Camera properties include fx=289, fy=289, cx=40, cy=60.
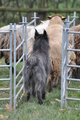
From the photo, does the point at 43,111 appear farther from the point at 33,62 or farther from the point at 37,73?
the point at 33,62

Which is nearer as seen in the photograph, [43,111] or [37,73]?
[43,111]

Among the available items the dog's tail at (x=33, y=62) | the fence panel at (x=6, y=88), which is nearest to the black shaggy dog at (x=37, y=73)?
the dog's tail at (x=33, y=62)

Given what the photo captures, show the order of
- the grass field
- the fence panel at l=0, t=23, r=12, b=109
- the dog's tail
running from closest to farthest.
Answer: the grass field, the fence panel at l=0, t=23, r=12, b=109, the dog's tail

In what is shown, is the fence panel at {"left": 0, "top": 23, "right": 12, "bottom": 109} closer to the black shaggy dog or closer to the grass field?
the grass field

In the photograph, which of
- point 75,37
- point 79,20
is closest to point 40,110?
point 75,37

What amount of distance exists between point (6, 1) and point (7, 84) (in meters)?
9.05

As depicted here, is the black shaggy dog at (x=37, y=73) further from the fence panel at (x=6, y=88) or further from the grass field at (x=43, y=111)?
the fence panel at (x=6, y=88)

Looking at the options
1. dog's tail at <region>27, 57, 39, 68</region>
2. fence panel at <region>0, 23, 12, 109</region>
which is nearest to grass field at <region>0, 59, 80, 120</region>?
fence panel at <region>0, 23, 12, 109</region>

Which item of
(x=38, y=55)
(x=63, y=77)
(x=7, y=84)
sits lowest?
(x=7, y=84)

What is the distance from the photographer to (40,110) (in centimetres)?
503

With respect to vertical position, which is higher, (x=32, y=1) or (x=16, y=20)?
(x=32, y=1)

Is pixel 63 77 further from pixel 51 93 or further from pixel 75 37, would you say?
pixel 75 37

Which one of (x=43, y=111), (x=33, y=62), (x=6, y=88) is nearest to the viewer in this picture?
(x=43, y=111)

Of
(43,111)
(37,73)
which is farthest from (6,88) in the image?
(43,111)
